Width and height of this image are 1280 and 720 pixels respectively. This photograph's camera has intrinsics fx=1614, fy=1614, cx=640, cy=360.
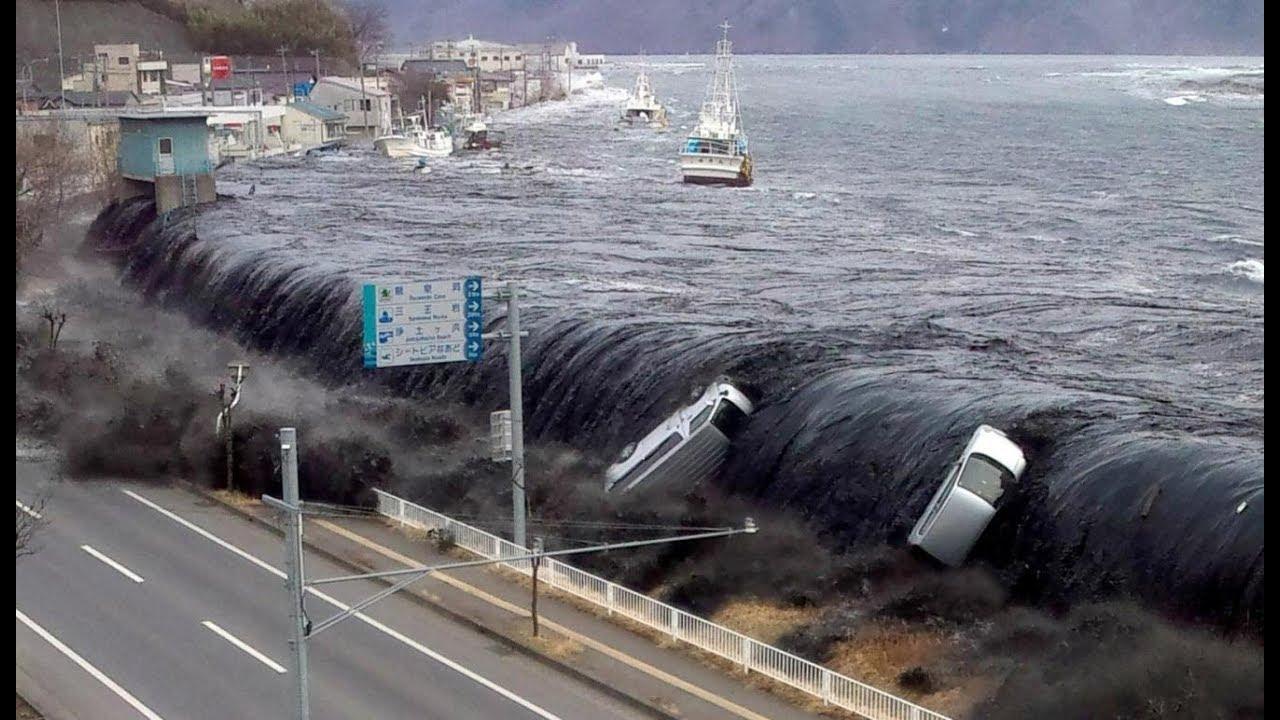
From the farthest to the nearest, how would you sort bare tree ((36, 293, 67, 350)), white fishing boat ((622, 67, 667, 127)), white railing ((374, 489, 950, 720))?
white fishing boat ((622, 67, 667, 127)) → bare tree ((36, 293, 67, 350)) → white railing ((374, 489, 950, 720))

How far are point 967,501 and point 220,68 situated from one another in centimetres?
7892

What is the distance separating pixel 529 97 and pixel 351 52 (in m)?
28.6

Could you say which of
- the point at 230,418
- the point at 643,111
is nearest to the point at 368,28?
the point at 643,111

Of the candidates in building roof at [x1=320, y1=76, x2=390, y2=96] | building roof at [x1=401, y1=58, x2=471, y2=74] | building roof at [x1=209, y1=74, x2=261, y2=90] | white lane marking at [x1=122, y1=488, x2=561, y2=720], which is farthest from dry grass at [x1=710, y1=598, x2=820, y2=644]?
building roof at [x1=401, y1=58, x2=471, y2=74]

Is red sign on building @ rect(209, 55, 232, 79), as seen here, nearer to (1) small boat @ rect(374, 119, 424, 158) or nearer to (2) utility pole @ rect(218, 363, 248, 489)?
(1) small boat @ rect(374, 119, 424, 158)

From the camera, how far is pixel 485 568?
21766 millimetres

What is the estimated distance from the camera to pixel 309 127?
84062 millimetres

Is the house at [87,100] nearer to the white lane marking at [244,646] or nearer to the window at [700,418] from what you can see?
the window at [700,418]

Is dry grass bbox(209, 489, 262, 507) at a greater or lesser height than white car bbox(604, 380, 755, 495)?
lesser

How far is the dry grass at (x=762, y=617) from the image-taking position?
19.6 meters

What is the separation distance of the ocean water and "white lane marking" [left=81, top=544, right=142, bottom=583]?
8.10 meters

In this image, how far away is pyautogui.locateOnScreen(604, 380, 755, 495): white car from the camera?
2450 centimetres

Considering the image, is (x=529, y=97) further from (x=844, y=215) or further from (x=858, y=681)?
(x=858, y=681)
